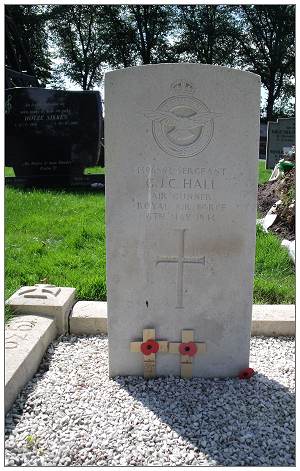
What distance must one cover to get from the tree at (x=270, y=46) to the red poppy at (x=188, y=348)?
2751 cm

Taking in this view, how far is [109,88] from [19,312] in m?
1.74

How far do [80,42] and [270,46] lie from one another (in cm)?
1320

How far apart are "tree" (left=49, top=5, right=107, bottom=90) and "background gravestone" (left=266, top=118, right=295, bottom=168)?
20.3m

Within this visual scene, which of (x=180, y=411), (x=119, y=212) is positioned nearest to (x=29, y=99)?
(x=119, y=212)

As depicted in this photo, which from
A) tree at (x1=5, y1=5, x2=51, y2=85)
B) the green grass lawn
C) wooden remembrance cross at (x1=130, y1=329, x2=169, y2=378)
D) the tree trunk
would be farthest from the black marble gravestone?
the tree trunk

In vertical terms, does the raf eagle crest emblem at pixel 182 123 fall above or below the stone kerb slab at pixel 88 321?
above

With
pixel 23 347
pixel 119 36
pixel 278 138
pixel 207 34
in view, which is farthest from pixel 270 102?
pixel 23 347

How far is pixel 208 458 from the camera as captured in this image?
203 cm

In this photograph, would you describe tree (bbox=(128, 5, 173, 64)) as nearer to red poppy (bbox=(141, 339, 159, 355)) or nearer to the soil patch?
the soil patch

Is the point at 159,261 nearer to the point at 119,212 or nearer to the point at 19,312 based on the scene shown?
the point at 119,212

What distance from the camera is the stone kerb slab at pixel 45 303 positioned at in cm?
313

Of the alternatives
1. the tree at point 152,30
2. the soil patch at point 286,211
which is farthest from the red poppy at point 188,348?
the tree at point 152,30

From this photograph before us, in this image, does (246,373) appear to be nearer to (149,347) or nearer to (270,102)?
(149,347)

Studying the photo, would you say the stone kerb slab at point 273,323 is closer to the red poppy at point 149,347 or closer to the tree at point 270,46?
the red poppy at point 149,347
